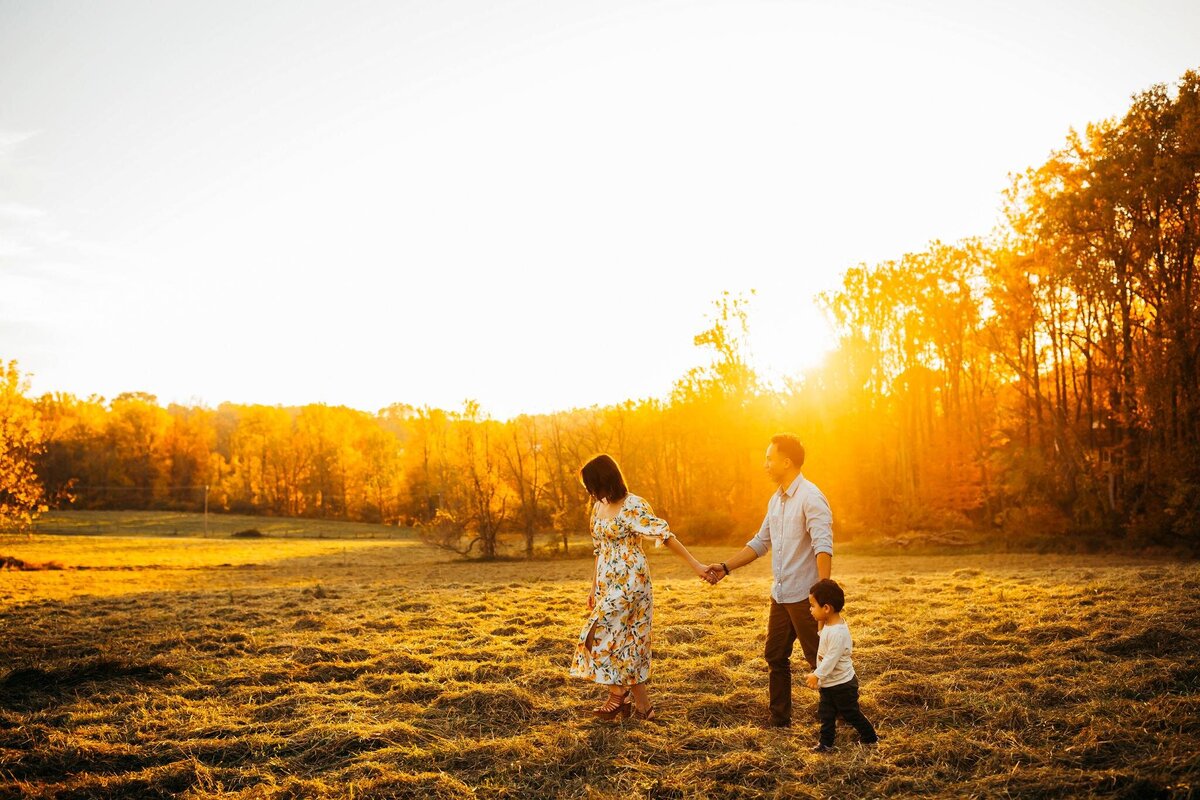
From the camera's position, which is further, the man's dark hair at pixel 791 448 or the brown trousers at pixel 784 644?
the man's dark hair at pixel 791 448

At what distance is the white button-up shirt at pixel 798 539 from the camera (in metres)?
4.88

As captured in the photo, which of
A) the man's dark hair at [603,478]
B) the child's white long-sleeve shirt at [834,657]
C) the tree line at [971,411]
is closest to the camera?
the child's white long-sleeve shirt at [834,657]

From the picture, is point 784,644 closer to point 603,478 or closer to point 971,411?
point 603,478

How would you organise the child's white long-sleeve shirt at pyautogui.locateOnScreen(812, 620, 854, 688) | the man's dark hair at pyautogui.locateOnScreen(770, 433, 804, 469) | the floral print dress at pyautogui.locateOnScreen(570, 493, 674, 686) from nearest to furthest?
the child's white long-sleeve shirt at pyautogui.locateOnScreen(812, 620, 854, 688) < the man's dark hair at pyautogui.locateOnScreen(770, 433, 804, 469) < the floral print dress at pyautogui.locateOnScreen(570, 493, 674, 686)

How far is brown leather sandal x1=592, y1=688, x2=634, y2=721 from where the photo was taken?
17.6 ft

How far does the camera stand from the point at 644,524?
5.44m

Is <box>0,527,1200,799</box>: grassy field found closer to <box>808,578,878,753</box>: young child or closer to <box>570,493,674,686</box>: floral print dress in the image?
<box>808,578,878,753</box>: young child

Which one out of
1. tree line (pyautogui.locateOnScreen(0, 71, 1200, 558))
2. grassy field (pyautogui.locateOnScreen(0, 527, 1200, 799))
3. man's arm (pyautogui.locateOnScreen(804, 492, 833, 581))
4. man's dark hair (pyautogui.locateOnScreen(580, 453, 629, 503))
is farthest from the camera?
tree line (pyautogui.locateOnScreen(0, 71, 1200, 558))

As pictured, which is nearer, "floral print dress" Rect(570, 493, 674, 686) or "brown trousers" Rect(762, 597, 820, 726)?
"brown trousers" Rect(762, 597, 820, 726)

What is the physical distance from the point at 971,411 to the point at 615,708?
25.7 meters

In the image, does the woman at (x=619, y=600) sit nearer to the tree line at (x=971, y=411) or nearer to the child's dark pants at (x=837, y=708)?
the child's dark pants at (x=837, y=708)

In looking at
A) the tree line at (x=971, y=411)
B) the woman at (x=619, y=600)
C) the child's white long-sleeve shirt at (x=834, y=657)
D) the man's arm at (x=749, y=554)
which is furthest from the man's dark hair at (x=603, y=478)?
the tree line at (x=971, y=411)

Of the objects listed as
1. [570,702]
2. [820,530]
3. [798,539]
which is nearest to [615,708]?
[570,702]

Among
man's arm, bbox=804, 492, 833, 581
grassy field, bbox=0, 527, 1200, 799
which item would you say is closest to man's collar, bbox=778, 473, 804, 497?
man's arm, bbox=804, 492, 833, 581
